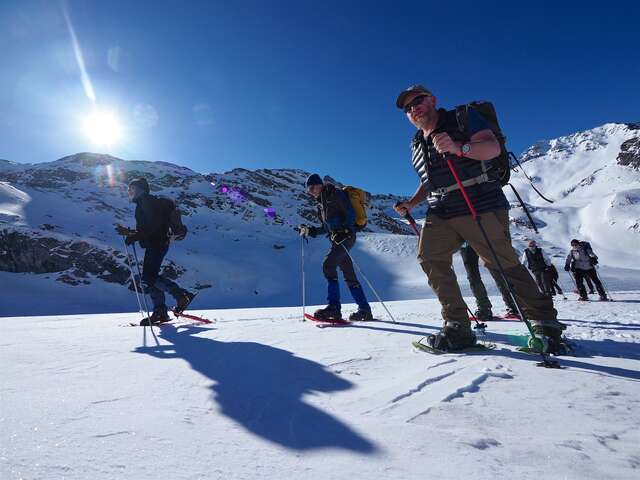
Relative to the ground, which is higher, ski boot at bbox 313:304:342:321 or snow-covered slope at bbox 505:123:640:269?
snow-covered slope at bbox 505:123:640:269

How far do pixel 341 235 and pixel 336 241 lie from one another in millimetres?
123

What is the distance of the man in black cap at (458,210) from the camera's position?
2648mm

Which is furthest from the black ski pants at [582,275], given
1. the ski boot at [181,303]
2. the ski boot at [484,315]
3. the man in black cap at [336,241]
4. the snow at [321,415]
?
the ski boot at [181,303]

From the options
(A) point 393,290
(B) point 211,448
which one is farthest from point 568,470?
(A) point 393,290

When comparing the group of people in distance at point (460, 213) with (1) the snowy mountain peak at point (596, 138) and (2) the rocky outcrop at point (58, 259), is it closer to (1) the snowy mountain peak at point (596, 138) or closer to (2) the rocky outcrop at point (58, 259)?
(2) the rocky outcrop at point (58, 259)

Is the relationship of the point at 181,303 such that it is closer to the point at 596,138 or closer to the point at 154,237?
the point at 154,237

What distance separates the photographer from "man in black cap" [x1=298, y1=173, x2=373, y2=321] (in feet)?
17.9

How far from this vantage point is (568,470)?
1.06 metres

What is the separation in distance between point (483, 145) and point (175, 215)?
4.82 metres

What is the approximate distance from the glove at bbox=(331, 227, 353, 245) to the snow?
275 cm

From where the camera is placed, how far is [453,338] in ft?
9.29

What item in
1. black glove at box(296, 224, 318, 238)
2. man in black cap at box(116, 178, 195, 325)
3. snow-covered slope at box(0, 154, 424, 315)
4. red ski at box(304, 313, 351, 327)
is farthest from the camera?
snow-covered slope at box(0, 154, 424, 315)

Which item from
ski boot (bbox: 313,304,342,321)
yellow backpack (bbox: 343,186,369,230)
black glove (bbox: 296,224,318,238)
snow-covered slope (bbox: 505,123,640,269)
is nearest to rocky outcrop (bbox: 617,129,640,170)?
snow-covered slope (bbox: 505,123,640,269)

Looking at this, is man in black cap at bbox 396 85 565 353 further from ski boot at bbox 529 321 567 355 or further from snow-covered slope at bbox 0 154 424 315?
snow-covered slope at bbox 0 154 424 315
